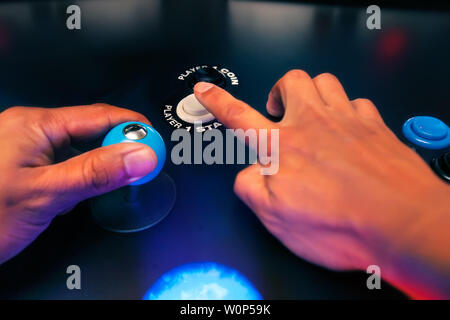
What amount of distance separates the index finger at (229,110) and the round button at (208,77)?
98 millimetres

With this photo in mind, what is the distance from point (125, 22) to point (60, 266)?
26.9 inches

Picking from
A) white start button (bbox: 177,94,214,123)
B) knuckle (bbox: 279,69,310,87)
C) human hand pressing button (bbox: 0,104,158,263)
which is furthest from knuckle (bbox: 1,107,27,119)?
knuckle (bbox: 279,69,310,87)

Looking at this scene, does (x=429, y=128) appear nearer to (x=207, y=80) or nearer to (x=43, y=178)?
(x=207, y=80)

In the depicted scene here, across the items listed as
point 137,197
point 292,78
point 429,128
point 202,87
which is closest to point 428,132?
point 429,128

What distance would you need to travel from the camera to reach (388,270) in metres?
0.48

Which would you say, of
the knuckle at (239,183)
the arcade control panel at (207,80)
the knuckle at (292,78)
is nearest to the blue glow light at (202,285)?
the arcade control panel at (207,80)

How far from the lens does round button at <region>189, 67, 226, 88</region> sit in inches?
30.0

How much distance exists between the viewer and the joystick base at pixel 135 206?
1.80 ft

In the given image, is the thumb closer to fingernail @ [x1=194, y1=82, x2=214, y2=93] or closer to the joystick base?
the joystick base

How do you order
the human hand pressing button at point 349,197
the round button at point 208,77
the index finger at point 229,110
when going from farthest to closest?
1. the round button at point 208,77
2. the index finger at point 229,110
3. the human hand pressing button at point 349,197

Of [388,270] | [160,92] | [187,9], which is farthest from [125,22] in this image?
[388,270]

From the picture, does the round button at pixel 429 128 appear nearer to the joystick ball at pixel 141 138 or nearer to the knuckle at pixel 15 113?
the joystick ball at pixel 141 138

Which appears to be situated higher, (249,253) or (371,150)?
(371,150)
